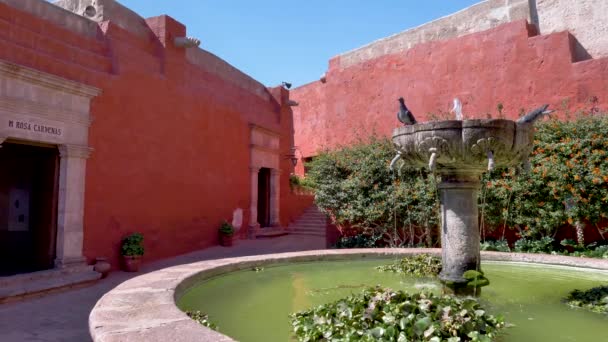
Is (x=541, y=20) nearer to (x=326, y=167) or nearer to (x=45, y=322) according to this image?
(x=326, y=167)

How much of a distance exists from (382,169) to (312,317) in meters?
6.24

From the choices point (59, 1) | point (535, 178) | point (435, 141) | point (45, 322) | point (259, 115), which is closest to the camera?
point (435, 141)

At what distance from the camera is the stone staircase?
12.6m

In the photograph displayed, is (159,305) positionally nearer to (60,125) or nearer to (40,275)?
(40,275)

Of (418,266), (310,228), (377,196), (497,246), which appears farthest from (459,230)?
(310,228)

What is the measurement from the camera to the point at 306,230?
42.1ft

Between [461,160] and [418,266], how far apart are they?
69.3 inches

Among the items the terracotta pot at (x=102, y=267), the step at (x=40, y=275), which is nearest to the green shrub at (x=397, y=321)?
the step at (x=40, y=275)

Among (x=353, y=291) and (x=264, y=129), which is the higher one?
(x=264, y=129)

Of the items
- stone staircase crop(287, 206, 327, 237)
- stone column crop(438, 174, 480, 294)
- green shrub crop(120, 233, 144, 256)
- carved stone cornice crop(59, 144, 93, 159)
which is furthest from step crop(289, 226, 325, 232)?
stone column crop(438, 174, 480, 294)

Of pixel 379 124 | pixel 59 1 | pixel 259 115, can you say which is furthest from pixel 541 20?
pixel 59 1

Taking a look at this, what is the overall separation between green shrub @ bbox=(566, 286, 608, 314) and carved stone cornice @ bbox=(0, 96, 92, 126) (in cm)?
637

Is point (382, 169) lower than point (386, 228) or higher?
higher

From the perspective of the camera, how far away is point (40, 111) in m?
5.82
